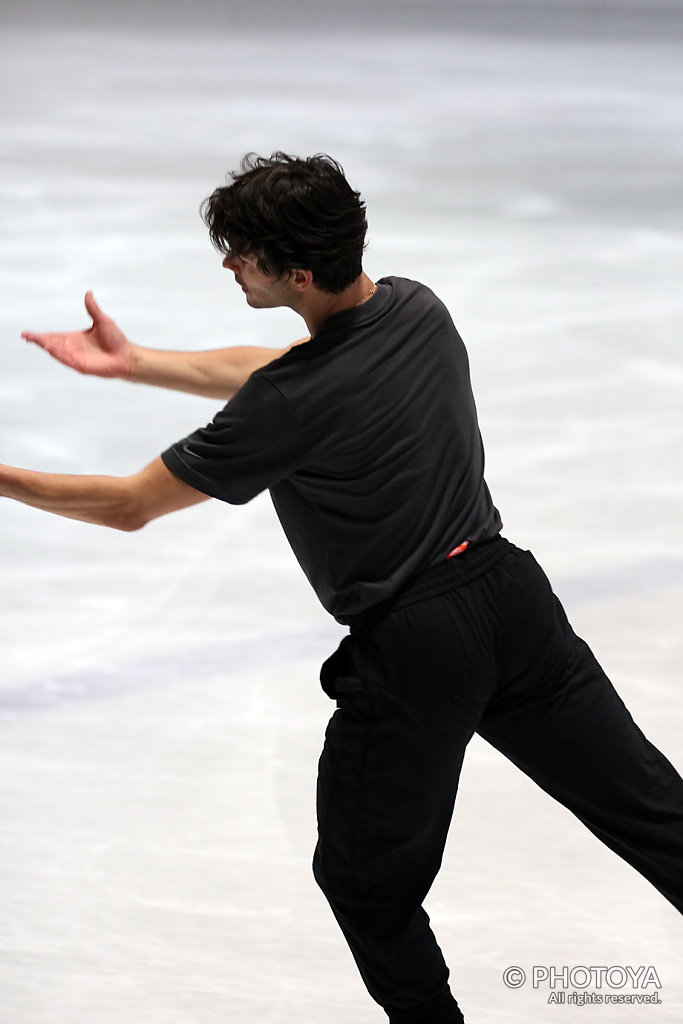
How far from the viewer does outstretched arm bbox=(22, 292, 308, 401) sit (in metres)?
2.30

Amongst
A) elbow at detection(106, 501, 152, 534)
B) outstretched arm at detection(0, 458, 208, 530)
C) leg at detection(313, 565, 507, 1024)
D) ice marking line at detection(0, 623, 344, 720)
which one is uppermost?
ice marking line at detection(0, 623, 344, 720)

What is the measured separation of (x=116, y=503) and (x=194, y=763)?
3.60 feet

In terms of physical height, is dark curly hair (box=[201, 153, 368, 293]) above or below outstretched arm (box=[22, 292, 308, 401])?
below

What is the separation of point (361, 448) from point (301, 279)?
220 millimetres

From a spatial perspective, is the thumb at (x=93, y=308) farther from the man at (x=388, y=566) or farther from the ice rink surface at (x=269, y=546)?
the ice rink surface at (x=269, y=546)

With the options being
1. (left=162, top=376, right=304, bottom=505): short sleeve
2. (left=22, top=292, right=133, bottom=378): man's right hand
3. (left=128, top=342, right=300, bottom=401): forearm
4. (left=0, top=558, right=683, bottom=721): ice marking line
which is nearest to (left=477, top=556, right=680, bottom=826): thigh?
(left=162, top=376, right=304, bottom=505): short sleeve

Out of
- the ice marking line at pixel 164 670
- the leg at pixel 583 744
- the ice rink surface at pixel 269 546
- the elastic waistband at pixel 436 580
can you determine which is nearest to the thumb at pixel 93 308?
the elastic waistband at pixel 436 580

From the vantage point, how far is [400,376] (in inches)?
74.5

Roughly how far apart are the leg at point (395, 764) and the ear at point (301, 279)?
42 cm

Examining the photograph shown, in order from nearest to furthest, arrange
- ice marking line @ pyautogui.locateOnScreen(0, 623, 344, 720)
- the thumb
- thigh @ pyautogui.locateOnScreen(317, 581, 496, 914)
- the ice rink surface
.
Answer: thigh @ pyautogui.locateOnScreen(317, 581, 496, 914) → the thumb → the ice rink surface → ice marking line @ pyautogui.locateOnScreen(0, 623, 344, 720)

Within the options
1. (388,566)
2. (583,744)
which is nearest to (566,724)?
(583,744)

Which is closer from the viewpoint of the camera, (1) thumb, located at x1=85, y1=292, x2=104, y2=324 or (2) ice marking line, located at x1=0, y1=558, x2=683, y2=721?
(1) thumb, located at x1=85, y1=292, x2=104, y2=324

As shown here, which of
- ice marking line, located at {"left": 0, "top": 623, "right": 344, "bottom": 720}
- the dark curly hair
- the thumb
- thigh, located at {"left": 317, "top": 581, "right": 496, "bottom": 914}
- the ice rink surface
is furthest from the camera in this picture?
ice marking line, located at {"left": 0, "top": 623, "right": 344, "bottom": 720}

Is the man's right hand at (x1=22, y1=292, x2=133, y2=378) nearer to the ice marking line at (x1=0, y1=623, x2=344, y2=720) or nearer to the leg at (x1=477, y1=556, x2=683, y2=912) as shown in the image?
the leg at (x1=477, y1=556, x2=683, y2=912)
